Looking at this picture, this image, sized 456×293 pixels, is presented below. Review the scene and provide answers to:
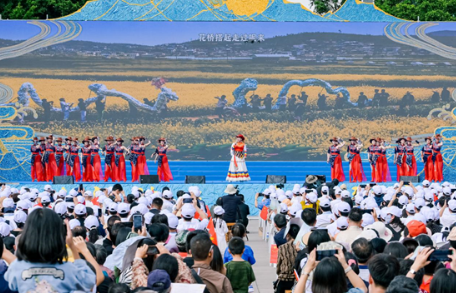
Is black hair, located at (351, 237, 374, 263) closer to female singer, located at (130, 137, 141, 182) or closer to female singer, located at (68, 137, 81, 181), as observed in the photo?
female singer, located at (130, 137, 141, 182)

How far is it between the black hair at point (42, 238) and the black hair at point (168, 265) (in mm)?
944

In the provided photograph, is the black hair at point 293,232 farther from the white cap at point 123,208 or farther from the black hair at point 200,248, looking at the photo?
the black hair at point 200,248

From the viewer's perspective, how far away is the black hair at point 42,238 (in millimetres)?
3770

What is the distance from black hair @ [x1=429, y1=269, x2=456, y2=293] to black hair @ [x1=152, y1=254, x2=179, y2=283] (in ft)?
5.24

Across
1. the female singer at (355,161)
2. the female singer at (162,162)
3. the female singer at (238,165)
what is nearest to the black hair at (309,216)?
the female singer at (238,165)

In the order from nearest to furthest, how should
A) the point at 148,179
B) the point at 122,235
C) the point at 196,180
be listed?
the point at 122,235 < the point at 148,179 < the point at 196,180

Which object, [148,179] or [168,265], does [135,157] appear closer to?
[148,179]

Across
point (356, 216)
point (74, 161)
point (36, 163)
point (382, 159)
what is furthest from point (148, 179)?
point (356, 216)

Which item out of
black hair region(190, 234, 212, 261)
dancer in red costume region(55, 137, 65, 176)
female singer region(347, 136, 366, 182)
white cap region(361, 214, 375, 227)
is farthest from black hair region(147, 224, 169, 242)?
female singer region(347, 136, 366, 182)

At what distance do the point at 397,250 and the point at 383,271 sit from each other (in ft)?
3.64

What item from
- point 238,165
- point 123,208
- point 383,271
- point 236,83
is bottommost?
point 238,165

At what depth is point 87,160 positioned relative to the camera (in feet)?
73.8

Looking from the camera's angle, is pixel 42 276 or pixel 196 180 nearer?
pixel 42 276

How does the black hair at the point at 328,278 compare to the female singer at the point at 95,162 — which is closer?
the black hair at the point at 328,278
